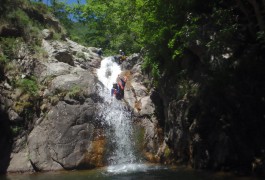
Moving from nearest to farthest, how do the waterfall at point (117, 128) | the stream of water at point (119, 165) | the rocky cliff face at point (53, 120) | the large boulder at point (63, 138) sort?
1. the stream of water at point (119, 165)
2. the large boulder at point (63, 138)
3. the rocky cliff face at point (53, 120)
4. the waterfall at point (117, 128)

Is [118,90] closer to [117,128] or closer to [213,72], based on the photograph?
[117,128]

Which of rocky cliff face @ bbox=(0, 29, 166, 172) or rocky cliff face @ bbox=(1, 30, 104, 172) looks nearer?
rocky cliff face @ bbox=(1, 30, 104, 172)

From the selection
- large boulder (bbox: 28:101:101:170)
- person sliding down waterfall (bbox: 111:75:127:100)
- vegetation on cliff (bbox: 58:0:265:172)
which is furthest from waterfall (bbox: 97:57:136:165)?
vegetation on cliff (bbox: 58:0:265:172)

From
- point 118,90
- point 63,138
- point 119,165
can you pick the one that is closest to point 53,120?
point 63,138

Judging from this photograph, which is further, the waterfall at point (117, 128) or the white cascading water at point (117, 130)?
the waterfall at point (117, 128)

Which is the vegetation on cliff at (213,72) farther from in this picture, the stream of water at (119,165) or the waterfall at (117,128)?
the waterfall at (117,128)

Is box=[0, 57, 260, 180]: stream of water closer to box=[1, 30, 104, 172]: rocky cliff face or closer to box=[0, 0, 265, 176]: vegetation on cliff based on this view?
box=[1, 30, 104, 172]: rocky cliff face

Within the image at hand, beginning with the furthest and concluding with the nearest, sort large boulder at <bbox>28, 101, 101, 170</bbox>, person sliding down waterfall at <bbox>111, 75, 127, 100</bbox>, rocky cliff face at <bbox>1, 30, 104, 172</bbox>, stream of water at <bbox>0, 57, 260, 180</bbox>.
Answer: person sliding down waterfall at <bbox>111, 75, 127, 100</bbox> → rocky cliff face at <bbox>1, 30, 104, 172</bbox> → large boulder at <bbox>28, 101, 101, 170</bbox> → stream of water at <bbox>0, 57, 260, 180</bbox>

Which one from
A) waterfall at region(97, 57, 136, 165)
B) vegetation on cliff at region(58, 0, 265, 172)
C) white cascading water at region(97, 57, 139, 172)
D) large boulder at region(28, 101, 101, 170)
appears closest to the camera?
vegetation on cliff at region(58, 0, 265, 172)

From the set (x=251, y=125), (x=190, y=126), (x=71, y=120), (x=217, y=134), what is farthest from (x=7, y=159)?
(x=251, y=125)

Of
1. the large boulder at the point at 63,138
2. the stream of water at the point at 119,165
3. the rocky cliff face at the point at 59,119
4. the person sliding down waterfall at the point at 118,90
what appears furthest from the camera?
the person sliding down waterfall at the point at 118,90

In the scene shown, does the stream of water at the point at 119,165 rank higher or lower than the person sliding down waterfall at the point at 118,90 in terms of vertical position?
lower

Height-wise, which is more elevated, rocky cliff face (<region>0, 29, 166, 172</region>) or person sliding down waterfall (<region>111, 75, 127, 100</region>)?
person sliding down waterfall (<region>111, 75, 127, 100</region>)

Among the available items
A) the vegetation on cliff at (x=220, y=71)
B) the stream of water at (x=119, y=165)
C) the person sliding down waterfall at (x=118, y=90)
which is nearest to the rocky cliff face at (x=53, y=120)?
the stream of water at (x=119, y=165)
